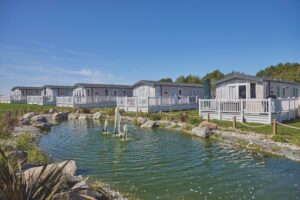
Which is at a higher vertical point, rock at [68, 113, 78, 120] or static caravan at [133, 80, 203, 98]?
static caravan at [133, 80, 203, 98]

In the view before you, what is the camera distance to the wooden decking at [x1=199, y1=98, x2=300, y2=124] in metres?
16.8

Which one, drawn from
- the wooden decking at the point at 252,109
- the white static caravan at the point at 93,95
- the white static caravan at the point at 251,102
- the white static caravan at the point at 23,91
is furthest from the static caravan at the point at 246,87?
the white static caravan at the point at 23,91

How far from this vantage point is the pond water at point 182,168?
708 cm

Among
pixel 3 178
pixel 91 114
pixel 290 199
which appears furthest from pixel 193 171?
pixel 91 114

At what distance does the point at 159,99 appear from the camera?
93.0ft

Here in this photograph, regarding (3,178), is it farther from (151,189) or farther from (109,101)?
(109,101)

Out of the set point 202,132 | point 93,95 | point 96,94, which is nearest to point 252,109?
point 202,132

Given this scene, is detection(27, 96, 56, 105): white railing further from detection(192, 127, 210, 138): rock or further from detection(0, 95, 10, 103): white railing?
detection(192, 127, 210, 138): rock

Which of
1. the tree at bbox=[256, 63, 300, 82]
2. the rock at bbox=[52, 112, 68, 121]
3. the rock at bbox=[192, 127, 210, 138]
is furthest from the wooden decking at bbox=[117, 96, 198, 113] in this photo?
the tree at bbox=[256, 63, 300, 82]

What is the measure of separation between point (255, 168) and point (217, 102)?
1094 centimetres

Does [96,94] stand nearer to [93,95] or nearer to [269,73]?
[93,95]

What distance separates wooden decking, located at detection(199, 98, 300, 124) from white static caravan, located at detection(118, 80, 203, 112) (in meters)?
8.23

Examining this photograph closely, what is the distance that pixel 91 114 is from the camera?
95.1 ft

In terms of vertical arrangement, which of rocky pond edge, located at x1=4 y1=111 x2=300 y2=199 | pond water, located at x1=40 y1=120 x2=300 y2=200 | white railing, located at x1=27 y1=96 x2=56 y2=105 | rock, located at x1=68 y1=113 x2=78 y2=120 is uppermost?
white railing, located at x1=27 y1=96 x2=56 y2=105
